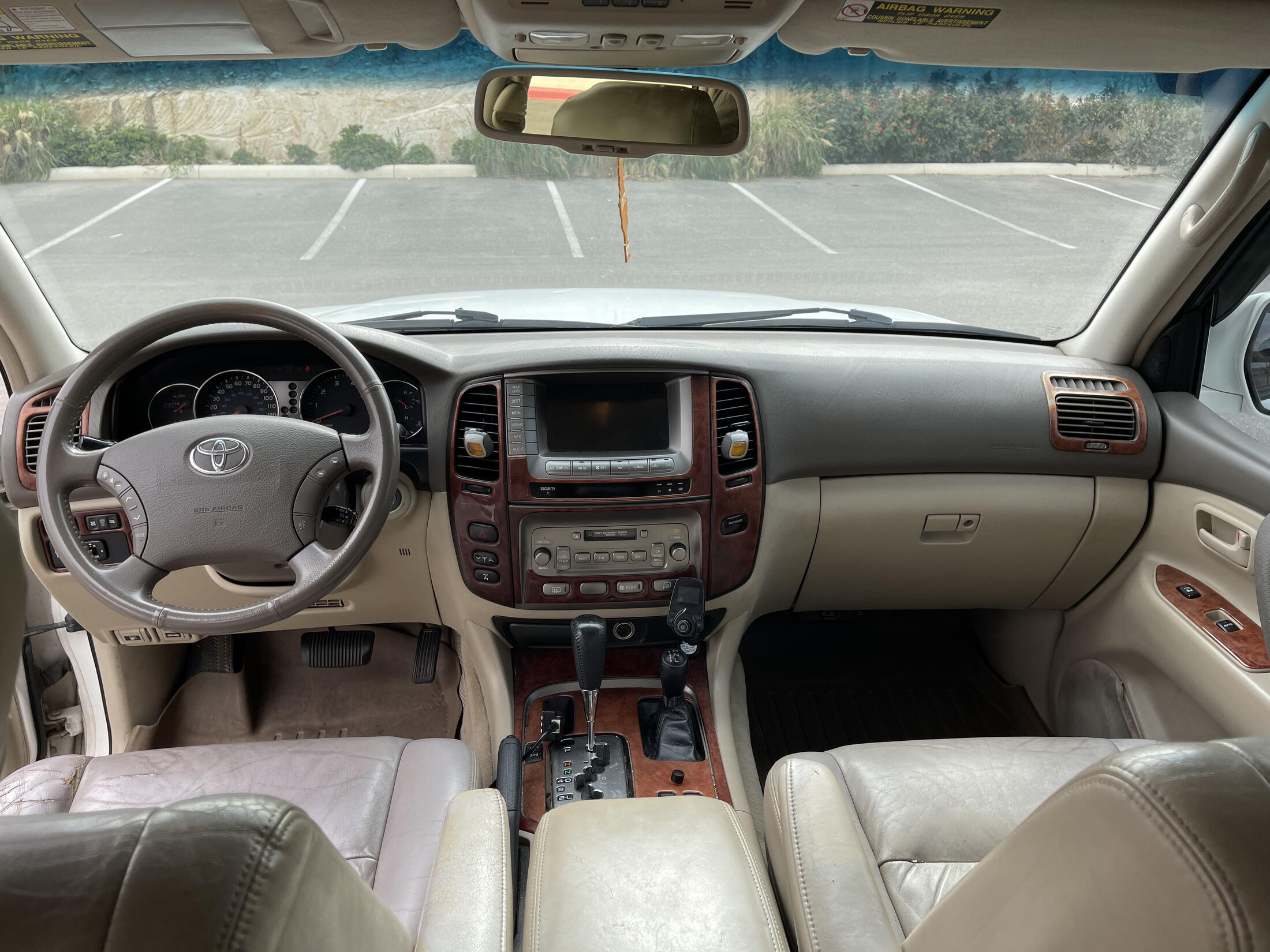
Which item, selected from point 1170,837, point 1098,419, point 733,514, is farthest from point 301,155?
point 1170,837

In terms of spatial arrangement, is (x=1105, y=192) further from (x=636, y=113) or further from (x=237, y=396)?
(x=237, y=396)

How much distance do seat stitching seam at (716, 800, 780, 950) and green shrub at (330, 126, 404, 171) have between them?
2527 millimetres

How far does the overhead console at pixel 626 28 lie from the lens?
127cm

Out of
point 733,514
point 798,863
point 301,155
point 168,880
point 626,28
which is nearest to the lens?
point 168,880

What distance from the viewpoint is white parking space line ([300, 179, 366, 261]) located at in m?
3.04

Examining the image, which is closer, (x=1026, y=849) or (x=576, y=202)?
(x=1026, y=849)

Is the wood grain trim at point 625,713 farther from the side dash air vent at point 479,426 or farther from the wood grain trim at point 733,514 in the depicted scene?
the side dash air vent at point 479,426

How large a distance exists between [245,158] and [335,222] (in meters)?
0.35

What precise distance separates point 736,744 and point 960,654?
1239mm

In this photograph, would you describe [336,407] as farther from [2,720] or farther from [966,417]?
[966,417]

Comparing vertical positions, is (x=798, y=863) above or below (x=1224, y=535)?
below

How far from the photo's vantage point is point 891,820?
5.80 ft

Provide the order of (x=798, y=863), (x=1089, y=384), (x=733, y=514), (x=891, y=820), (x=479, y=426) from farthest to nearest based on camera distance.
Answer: (x=1089, y=384) < (x=733, y=514) < (x=479, y=426) < (x=891, y=820) < (x=798, y=863)

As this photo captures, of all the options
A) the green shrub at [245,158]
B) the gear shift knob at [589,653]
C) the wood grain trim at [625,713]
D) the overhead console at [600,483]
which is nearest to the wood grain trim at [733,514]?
the overhead console at [600,483]
